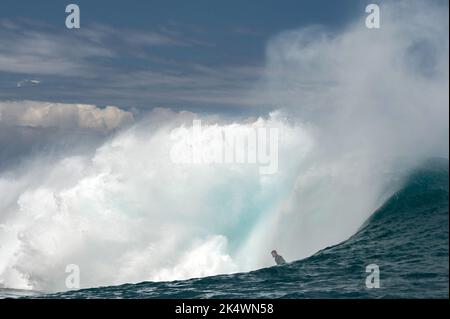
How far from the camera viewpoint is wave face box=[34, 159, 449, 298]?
1008 inches

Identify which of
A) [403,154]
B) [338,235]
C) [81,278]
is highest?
[403,154]

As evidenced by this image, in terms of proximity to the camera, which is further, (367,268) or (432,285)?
(367,268)

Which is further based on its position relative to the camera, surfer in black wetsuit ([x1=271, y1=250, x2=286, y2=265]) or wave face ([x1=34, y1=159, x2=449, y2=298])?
surfer in black wetsuit ([x1=271, y1=250, x2=286, y2=265])

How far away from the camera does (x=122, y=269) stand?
4434 centimetres

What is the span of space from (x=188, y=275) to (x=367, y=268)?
17405mm

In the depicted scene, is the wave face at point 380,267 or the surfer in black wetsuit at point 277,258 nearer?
the wave face at point 380,267

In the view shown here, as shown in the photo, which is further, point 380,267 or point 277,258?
point 277,258

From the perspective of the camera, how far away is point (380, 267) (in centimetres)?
2942

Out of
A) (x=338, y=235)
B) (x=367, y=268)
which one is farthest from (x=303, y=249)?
(x=367, y=268)

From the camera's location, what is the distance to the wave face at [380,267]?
2561 centimetres
